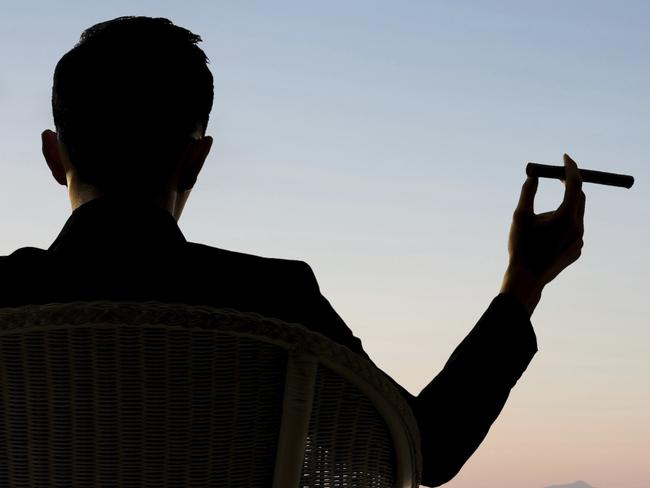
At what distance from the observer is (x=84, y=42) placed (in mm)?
1991

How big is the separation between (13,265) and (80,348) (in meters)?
0.25

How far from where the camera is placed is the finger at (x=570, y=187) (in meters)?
1.94

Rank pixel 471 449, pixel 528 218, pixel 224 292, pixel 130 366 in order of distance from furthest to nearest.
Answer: pixel 528 218 → pixel 471 449 → pixel 224 292 → pixel 130 366

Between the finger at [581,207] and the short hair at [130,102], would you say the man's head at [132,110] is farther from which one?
the finger at [581,207]

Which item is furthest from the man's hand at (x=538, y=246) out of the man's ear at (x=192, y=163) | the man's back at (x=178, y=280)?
the man's ear at (x=192, y=163)

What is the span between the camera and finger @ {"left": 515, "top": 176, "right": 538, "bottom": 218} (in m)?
1.93

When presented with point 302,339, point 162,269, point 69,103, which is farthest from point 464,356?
point 69,103

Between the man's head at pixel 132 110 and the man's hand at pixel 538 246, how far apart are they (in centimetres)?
60

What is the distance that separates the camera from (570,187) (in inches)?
78.0

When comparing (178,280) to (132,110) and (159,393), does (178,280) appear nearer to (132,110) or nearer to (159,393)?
(159,393)

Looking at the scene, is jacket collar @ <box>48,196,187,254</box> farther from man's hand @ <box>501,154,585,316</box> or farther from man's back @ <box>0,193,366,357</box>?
man's hand @ <box>501,154,585,316</box>

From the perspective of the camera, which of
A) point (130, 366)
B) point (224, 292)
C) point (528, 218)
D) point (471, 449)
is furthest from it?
point (528, 218)

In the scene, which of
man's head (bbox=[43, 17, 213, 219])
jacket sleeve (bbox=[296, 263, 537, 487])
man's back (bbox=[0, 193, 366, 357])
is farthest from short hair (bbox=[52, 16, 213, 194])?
jacket sleeve (bbox=[296, 263, 537, 487])

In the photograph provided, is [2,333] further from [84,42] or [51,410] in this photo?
[84,42]
